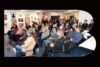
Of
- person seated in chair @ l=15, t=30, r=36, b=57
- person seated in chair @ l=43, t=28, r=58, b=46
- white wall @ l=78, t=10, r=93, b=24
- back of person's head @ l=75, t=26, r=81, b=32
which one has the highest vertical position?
white wall @ l=78, t=10, r=93, b=24

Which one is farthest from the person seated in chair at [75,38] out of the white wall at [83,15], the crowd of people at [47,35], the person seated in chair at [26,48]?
the person seated in chair at [26,48]

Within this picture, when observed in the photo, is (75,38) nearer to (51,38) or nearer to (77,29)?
(77,29)

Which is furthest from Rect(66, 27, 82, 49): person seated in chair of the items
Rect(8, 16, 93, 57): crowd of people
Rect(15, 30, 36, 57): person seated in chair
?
Rect(15, 30, 36, 57): person seated in chair

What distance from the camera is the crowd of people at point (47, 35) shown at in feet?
10.4

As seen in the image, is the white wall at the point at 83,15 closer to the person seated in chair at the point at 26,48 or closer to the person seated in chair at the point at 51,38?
the person seated in chair at the point at 51,38

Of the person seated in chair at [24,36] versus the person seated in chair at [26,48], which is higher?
the person seated in chair at [24,36]

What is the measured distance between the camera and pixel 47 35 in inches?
126

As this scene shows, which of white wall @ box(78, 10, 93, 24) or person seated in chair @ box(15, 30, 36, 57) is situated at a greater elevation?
white wall @ box(78, 10, 93, 24)

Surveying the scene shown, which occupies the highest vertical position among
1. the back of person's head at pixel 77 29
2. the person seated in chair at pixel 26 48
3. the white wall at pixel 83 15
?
the white wall at pixel 83 15

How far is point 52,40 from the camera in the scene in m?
3.19

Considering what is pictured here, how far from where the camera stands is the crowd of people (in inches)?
125

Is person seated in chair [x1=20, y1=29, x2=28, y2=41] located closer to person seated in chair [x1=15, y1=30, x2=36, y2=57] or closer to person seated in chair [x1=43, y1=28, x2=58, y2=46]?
person seated in chair [x1=15, y1=30, x2=36, y2=57]
